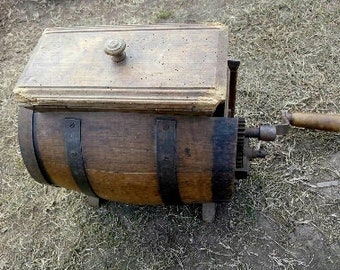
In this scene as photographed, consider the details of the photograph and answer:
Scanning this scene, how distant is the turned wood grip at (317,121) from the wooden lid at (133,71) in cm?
85

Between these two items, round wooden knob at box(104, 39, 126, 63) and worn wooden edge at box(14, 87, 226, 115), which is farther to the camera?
round wooden knob at box(104, 39, 126, 63)

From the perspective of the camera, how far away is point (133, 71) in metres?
2.27

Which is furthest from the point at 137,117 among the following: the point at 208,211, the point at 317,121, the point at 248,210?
the point at 317,121

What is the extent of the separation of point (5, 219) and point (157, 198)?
1.14 m

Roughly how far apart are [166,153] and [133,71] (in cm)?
41

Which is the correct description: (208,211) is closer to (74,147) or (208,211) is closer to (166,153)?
(166,153)

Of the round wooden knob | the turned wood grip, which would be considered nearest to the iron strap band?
the round wooden knob

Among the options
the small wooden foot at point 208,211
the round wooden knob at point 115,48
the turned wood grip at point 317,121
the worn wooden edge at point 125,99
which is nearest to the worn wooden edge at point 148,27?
the round wooden knob at point 115,48

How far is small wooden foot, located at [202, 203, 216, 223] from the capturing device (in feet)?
9.04

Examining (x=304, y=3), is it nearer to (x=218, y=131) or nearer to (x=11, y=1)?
(x=218, y=131)

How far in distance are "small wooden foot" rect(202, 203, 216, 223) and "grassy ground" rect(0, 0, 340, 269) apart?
0.06 metres

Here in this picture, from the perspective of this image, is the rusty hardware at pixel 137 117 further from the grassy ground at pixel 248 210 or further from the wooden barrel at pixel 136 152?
the grassy ground at pixel 248 210

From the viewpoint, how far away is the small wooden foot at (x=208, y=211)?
2754 mm

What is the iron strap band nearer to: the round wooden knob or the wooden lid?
the wooden lid
